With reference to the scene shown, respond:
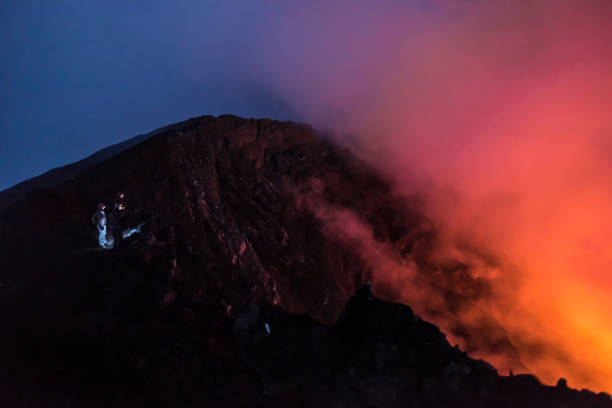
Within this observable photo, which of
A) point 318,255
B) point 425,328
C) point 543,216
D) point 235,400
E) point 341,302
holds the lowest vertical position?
point 235,400

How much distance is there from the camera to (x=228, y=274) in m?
18.2

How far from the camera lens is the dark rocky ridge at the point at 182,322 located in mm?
10234

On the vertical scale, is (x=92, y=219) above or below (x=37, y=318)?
above

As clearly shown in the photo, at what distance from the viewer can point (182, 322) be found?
42.8ft

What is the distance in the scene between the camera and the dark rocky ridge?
1023 cm

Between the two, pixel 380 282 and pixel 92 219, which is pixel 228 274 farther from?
pixel 380 282

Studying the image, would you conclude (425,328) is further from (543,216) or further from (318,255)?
(543,216)

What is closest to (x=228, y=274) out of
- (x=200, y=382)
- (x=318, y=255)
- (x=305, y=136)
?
(x=200, y=382)

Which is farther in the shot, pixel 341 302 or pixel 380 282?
pixel 380 282

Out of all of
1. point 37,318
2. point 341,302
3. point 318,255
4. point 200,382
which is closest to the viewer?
point 200,382

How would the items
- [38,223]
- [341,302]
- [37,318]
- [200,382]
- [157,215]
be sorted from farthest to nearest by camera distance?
1. [341,302]
2. [157,215]
3. [38,223]
4. [37,318]
5. [200,382]

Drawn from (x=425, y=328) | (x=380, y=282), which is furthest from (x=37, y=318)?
(x=380, y=282)

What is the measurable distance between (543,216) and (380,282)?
89.5 ft

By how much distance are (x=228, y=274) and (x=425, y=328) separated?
10.4 metres
